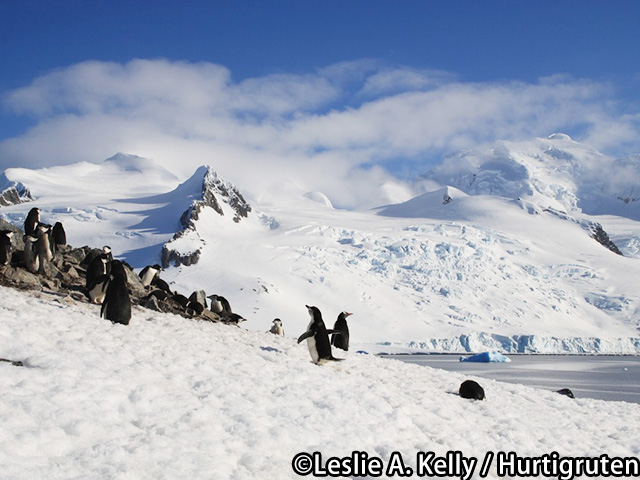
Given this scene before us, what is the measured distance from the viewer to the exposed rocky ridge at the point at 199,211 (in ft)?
284

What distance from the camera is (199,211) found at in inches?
4072

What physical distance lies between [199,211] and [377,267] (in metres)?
34.1

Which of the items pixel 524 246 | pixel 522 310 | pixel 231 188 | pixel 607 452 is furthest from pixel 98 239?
pixel 607 452

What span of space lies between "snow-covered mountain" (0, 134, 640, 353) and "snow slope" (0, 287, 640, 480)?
192ft

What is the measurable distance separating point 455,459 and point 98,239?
3464 inches

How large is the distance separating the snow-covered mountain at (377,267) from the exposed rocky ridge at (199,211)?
319mm

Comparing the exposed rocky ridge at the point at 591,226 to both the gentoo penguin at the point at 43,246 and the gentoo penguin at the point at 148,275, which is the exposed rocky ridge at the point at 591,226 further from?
the gentoo penguin at the point at 43,246

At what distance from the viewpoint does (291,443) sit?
5867 mm

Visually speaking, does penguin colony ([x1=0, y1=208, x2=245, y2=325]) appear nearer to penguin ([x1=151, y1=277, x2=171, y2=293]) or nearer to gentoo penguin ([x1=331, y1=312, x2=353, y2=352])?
penguin ([x1=151, y1=277, x2=171, y2=293])

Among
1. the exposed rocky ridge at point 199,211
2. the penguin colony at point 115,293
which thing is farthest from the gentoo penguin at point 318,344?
the exposed rocky ridge at point 199,211

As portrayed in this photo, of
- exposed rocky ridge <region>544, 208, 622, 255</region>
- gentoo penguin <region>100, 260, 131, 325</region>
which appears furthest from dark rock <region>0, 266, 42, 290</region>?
exposed rocky ridge <region>544, 208, 622, 255</region>

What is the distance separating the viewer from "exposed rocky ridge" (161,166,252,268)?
86625mm

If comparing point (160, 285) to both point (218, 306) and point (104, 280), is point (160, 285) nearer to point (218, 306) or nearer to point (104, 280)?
point (218, 306)

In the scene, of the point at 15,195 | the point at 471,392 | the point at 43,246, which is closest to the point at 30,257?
the point at 43,246
